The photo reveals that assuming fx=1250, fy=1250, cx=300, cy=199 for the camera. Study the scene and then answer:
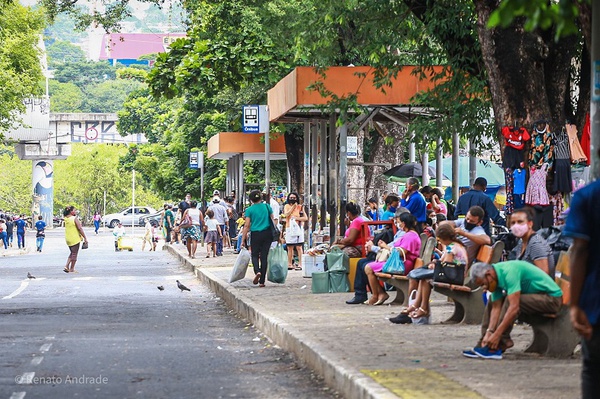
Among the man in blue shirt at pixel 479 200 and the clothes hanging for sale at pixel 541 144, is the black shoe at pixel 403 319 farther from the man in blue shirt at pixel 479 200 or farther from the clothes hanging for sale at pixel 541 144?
the man in blue shirt at pixel 479 200

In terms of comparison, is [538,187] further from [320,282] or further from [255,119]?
[255,119]

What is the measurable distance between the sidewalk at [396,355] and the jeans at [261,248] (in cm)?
345

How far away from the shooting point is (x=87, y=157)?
122 metres

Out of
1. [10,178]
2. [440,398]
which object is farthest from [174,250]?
[10,178]

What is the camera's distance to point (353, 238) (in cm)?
1970

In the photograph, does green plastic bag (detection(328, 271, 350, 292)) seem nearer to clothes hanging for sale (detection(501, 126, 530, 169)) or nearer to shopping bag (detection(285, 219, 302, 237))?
clothes hanging for sale (detection(501, 126, 530, 169))

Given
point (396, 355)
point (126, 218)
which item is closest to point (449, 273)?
point (396, 355)

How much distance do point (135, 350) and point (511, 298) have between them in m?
4.73

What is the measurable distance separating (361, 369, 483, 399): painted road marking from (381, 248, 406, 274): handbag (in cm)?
641

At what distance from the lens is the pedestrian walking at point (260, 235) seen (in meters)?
22.3

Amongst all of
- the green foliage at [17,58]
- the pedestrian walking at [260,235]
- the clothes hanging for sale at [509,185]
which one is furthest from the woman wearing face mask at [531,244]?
the green foliage at [17,58]

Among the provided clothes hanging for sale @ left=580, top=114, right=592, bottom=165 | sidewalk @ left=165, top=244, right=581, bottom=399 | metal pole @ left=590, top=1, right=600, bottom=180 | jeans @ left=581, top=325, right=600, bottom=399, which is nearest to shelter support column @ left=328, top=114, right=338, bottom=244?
sidewalk @ left=165, top=244, right=581, bottom=399

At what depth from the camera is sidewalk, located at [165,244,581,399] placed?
8.95 m

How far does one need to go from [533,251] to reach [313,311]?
5.43m
